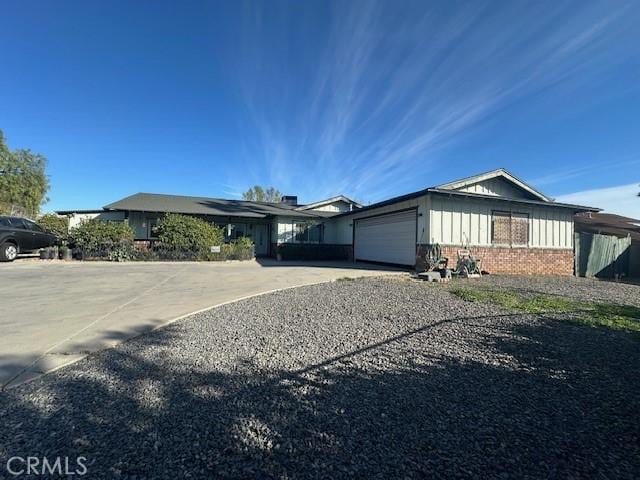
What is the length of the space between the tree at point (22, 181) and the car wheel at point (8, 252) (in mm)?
27565

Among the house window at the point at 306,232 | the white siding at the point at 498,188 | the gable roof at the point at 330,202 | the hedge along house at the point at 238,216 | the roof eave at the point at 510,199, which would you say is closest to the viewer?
the roof eave at the point at 510,199

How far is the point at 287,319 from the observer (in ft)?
16.8

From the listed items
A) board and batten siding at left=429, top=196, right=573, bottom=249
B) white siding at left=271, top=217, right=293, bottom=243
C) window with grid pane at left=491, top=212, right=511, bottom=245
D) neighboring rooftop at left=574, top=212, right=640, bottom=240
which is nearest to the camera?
board and batten siding at left=429, top=196, right=573, bottom=249

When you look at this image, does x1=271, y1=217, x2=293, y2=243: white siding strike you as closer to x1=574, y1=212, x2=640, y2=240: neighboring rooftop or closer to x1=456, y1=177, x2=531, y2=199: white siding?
x1=456, y1=177, x2=531, y2=199: white siding

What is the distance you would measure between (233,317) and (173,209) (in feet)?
55.5

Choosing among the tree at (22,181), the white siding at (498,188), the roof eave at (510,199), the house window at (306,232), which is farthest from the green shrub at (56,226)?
the tree at (22,181)

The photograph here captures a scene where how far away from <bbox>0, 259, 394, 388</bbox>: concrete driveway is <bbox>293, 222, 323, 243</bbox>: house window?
1057cm

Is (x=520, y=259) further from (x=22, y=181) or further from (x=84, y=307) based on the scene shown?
(x=22, y=181)

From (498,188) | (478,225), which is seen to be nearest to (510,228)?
(478,225)

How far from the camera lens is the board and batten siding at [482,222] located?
1216 centimetres

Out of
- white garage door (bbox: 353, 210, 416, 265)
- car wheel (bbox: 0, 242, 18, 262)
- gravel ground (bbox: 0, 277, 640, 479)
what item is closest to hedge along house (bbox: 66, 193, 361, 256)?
white garage door (bbox: 353, 210, 416, 265)

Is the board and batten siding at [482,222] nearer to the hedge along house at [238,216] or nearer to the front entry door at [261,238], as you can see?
the hedge along house at [238,216]

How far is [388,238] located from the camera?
597 inches

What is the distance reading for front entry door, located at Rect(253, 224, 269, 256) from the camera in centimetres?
2269
